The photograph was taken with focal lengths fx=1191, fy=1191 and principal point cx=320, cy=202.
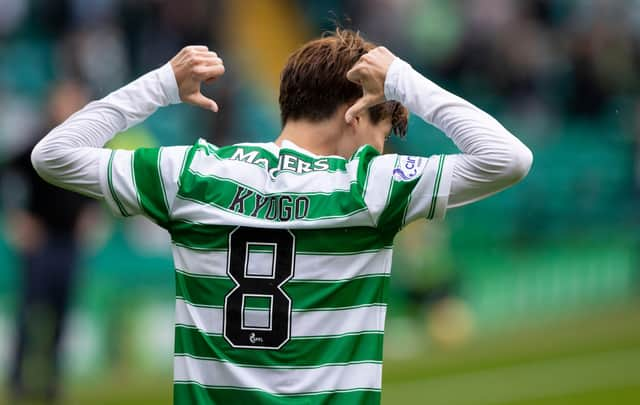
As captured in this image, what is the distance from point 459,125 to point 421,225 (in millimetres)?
8704

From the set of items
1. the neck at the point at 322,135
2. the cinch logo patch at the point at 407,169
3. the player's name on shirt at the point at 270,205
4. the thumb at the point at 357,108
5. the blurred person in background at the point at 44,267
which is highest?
the thumb at the point at 357,108

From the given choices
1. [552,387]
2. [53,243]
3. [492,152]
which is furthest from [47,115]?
[492,152]

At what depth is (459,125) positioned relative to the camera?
3.06 m

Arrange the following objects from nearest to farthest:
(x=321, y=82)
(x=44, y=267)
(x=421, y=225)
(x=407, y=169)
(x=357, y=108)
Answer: (x=407, y=169), (x=357, y=108), (x=321, y=82), (x=44, y=267), (x=421, y=225)

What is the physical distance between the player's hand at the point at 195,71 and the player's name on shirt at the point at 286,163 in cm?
18

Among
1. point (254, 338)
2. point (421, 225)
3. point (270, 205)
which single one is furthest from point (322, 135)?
point (421, 225)

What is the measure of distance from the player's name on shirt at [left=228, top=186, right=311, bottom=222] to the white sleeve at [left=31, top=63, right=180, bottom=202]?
0.37 m

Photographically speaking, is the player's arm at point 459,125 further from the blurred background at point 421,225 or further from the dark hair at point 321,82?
the blurred background at point 421,225

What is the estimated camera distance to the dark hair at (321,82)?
3246mm

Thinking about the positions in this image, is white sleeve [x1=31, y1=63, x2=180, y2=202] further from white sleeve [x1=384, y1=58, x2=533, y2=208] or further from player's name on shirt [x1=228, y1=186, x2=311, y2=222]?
white sleeve [x1=384, y1=58, x2=533, y2=208]

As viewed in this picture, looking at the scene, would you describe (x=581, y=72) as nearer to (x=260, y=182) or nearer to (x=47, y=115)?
(x=47, y=115)

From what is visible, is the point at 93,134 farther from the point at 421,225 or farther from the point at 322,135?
the point at 421,225

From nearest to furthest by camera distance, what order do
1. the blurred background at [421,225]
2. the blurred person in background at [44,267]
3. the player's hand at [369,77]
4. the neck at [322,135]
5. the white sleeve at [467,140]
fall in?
the white sleeve at [467,140]
the player's hand at [369,77]
the neck at [322,135]
the blurred person in background at [44,267]
the blurred background at [421,225]

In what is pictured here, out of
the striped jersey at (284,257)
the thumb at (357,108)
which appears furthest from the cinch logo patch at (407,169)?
the thumb at (357,108)
